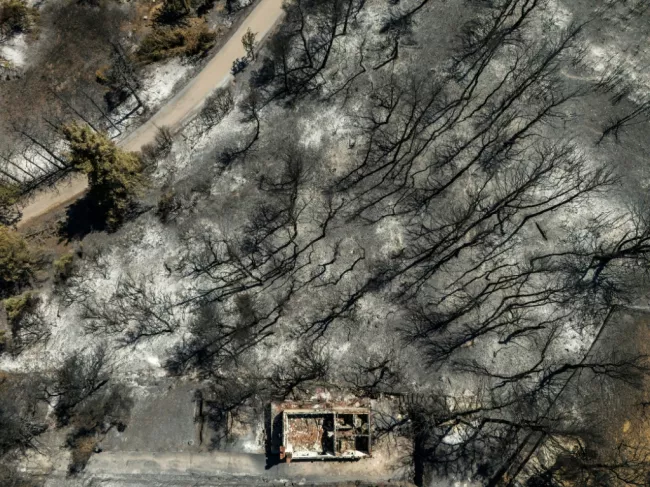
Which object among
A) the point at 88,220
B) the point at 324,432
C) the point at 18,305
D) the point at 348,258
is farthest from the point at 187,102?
the point at 324,432

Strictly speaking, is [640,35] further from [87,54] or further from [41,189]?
[41,189]

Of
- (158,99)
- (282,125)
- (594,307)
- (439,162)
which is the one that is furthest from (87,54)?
(594,307)

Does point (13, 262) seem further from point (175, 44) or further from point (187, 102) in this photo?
point (175, 44)

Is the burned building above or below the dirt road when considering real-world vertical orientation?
below

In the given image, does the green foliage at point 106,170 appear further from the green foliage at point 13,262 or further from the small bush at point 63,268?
the green foliage at point 13,262

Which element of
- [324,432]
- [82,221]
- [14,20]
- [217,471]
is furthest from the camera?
[14,20]

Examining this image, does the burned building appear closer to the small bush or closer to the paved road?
the paved road

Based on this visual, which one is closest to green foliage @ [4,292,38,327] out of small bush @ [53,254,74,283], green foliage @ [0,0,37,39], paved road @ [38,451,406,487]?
small bush @ [53,254,74,283]
